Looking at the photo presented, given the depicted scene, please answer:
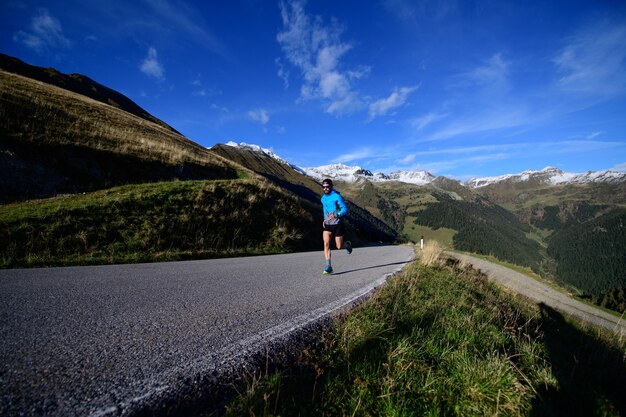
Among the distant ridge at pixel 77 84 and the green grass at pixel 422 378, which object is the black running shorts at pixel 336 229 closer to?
the green grass at pixel 422 378

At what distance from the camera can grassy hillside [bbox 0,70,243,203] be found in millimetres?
11883

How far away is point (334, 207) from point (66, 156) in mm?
13782

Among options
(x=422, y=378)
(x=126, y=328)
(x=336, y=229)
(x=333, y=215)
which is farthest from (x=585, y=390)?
(x=333, y=215)

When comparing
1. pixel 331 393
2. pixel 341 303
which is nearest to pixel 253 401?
pixel 331 393

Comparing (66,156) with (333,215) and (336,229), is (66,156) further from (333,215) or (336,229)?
(336,229)

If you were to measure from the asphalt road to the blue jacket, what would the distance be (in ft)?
7.66

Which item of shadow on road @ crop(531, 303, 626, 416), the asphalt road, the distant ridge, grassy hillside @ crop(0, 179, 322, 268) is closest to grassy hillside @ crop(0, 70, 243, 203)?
grassy hillside @ crop(0, 179, 322, 268)

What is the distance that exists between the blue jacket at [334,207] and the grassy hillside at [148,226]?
17.0 feet

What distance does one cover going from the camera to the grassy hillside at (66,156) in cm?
1188

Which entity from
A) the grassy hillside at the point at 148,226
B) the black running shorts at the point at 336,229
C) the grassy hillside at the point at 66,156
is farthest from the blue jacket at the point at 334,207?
the grassy hillside at the point at 66,156

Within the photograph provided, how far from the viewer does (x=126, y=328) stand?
338cm

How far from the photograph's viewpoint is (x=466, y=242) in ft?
647

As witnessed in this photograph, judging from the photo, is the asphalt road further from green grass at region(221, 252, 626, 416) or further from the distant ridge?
the distant ridge

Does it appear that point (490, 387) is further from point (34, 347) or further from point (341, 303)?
point (34, 347)
